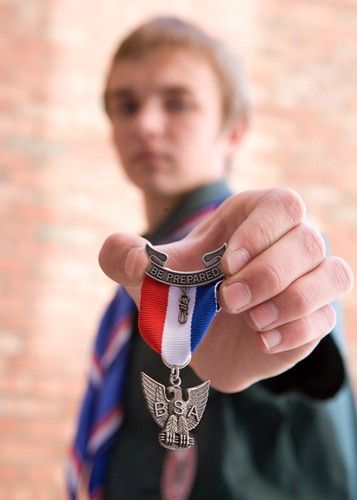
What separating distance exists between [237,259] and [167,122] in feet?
1.32

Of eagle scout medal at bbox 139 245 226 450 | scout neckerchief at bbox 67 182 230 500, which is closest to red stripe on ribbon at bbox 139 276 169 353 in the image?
eagle scout medal at bbox 139 245 226 450

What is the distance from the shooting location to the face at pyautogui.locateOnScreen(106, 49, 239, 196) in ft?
2.21

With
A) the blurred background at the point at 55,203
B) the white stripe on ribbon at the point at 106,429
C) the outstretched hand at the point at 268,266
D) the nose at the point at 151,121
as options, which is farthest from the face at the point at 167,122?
the blurred background at the point at 55,203

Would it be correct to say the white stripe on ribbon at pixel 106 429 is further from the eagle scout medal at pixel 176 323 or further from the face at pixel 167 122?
the eagle scout medal at pixel 176 323

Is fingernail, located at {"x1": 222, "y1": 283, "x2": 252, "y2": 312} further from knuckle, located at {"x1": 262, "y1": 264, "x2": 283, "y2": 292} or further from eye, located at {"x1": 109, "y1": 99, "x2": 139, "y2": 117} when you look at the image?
eye, located at {"x1": 109, "y1": 99, "x2": 139, "y2": 117}

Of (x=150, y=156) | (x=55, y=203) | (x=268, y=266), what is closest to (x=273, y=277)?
(x=268, y=266)

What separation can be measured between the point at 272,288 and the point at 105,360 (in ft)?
1.56

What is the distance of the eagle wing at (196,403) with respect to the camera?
0.99ft

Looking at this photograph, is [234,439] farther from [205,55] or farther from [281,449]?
[205,55]

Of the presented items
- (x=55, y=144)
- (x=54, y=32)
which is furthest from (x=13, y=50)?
(x=55, y=144)

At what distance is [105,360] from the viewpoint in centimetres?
77

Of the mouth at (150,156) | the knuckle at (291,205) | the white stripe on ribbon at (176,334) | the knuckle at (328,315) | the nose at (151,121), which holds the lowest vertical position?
the white stripe on ribbon at (176,334)

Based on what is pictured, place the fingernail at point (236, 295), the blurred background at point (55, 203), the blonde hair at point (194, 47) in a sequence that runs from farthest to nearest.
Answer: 1. the blurred background at point (55, 203)
2. the blonde hair at point (194, 47)
3. the fingernail at point (236, 295)

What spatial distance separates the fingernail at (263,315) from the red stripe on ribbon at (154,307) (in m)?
0.04
